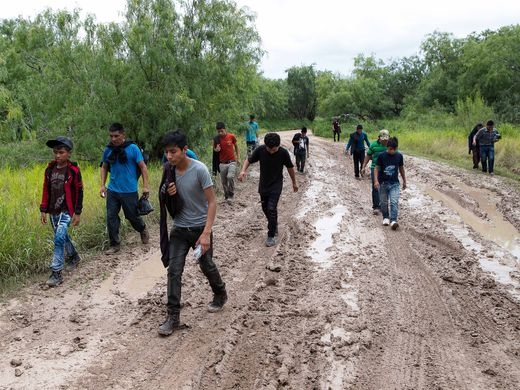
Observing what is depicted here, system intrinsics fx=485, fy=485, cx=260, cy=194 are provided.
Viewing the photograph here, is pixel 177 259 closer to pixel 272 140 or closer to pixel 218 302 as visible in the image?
pixel 218 302

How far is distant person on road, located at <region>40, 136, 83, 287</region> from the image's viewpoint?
583 cm

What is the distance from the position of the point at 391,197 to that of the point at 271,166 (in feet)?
8.17

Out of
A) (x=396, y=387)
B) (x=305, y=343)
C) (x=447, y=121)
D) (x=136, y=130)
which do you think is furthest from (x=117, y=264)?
(x=447, y=121)

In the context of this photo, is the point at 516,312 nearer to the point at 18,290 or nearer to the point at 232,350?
the point at 232,350

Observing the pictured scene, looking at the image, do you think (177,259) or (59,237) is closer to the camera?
(177,259)

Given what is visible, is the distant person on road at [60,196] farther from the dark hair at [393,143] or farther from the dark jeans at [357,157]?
the dark jeans at [357,157]

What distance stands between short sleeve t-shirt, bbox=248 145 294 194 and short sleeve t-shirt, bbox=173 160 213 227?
301 centimetres

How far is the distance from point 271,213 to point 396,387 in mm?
4244

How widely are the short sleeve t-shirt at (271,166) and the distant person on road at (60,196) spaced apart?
268 cm

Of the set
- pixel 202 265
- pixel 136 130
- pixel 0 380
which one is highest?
pixel 136 130

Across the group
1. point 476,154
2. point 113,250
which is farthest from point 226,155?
point 476,154

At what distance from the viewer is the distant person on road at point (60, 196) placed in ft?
19.1

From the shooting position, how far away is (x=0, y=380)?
3756 millimetres

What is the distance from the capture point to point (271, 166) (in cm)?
750
